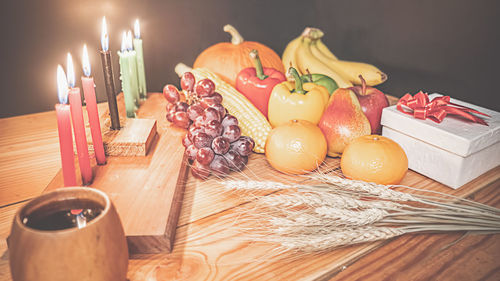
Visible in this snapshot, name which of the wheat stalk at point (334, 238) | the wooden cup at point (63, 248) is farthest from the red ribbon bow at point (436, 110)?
the wooden cup at point (63, 248)

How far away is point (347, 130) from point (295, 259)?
42 centimetres

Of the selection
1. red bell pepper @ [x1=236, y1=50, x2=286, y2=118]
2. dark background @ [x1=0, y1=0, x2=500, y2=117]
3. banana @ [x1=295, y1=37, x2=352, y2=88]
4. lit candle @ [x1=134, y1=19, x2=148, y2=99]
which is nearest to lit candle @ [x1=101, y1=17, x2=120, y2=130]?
lit candle @ [x1=134, y1=19, x2=148, y2=99]

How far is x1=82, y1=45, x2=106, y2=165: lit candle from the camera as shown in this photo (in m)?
0.73

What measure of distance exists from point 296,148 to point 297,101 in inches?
8.5

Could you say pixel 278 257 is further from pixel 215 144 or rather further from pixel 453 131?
pixel 453 131

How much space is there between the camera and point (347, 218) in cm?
60

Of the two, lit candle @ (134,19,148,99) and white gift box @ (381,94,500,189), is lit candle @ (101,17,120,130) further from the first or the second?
white gift box @ (381,94,500,189)

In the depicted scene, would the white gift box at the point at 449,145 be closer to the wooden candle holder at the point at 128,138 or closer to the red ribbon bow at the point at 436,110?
the red ribbon bow at the point at 436,110

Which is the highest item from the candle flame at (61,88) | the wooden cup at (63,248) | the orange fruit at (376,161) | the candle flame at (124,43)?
the candle flame at (124,43)

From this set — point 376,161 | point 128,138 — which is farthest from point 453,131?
point 128,138

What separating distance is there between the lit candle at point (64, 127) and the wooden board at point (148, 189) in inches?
3.3

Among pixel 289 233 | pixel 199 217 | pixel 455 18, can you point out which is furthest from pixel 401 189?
pixel 455 18

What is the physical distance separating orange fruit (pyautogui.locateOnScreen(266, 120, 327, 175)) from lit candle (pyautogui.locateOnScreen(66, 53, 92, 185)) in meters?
0.41

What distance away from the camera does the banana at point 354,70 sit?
1323 millimetres
